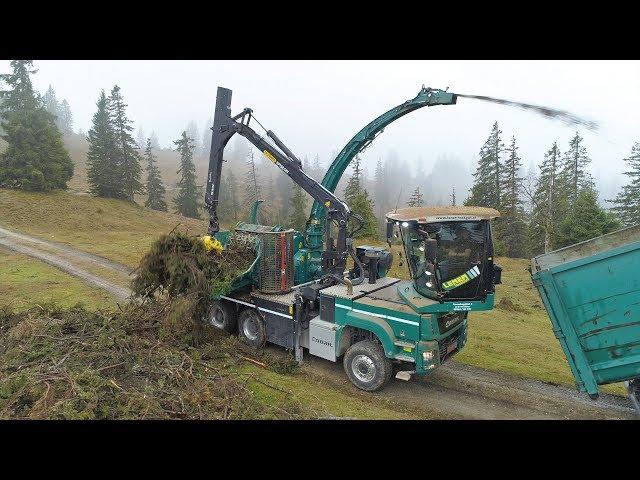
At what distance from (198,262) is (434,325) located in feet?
19.6

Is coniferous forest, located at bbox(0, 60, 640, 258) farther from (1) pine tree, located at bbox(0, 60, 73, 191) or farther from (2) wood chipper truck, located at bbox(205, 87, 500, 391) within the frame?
(2) wood chipper truck, located at bbox(205, 87, 500, 391)

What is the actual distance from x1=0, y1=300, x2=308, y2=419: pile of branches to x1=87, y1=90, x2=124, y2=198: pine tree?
3824 centimetres

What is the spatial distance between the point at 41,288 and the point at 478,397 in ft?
54.8

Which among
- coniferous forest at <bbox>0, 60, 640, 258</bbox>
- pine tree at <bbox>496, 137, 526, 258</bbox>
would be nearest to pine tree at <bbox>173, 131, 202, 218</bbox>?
coniferous forest at <bbox>0, 60, 640, 258</bbox>

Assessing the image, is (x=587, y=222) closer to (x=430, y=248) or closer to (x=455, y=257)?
(x=455, y=257)

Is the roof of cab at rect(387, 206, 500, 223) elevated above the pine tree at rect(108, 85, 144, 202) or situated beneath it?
situated beneath

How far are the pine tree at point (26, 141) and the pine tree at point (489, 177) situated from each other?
40.0 m

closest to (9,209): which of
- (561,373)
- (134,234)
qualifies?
(134,234)

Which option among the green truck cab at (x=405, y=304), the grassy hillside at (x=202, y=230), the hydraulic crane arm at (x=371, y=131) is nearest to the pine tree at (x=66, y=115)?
the grassy hillside at (x=202, y=230)

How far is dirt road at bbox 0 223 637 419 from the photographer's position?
27.1 feet

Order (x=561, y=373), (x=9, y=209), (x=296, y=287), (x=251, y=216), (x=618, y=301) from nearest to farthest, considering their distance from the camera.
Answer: (x=618, y=301) < (x=561, y=373) < (x=296, y=287) < (x=251, y=216) < (x=9, y=209)

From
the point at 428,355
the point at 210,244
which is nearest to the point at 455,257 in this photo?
the point at 428,355

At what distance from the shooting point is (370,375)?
8.94 m

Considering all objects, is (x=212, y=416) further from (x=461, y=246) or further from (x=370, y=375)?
(x=461, y=246)
